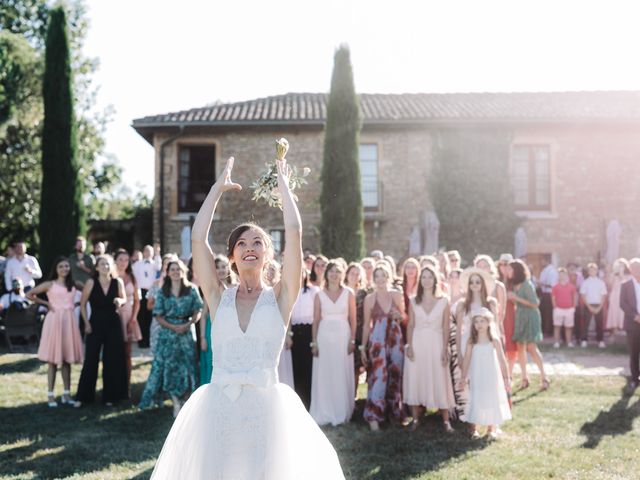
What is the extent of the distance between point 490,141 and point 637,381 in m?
11.4

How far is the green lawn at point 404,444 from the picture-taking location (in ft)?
20.0

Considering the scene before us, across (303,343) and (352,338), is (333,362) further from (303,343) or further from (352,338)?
(303,343)

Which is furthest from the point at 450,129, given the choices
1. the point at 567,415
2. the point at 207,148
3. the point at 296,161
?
the point at 567,415

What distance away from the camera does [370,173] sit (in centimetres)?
2019

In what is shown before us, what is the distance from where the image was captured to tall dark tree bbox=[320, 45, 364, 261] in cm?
1739

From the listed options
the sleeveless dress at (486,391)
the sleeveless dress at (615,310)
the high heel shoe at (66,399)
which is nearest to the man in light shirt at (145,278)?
the high heel shoe at (66,399)

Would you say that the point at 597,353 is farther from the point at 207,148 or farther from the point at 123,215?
the point at 123,215

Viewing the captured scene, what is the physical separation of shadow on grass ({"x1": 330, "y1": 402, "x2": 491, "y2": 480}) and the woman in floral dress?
1.39 feet

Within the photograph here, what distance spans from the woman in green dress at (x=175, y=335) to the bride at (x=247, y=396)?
17.0ft

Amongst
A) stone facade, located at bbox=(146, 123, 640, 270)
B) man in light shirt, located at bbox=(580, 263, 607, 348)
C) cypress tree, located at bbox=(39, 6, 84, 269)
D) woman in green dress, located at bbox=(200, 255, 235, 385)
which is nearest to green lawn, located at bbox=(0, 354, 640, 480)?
woman in green dress, located at bbox=(200, 255, 235, 385)

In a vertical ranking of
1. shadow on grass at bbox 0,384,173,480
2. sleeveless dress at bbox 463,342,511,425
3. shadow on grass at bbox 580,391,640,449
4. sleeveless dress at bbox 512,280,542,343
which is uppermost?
sleeveless dress at bbox 512,280,542,343

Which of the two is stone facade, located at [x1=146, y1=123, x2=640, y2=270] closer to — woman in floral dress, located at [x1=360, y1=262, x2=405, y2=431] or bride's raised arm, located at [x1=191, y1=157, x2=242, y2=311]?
woman in floral dress, located at [x1=360, y1=262, x2=405, y2=431]

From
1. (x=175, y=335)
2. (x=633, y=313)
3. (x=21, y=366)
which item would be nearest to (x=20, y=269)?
(x=21, y=366)

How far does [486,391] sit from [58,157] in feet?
48.8
